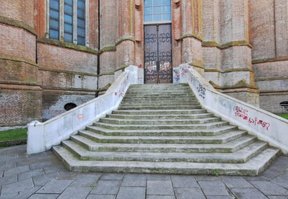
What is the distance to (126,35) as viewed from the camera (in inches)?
503

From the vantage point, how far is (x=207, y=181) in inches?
145

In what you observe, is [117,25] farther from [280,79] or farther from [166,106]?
[280,79]

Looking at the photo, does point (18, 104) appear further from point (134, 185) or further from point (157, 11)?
point (157, 11)

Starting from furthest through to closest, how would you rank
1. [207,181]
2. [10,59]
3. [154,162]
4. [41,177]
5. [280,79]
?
1. [280,79]
2. [10,59]
3. [154,162]
4. [41,177]
5. [207,181]

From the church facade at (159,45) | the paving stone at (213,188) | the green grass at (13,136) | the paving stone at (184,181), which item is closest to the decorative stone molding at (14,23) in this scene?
the church facade at (159,45)

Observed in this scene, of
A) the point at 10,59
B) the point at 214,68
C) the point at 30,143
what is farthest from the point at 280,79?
the point at 10,59

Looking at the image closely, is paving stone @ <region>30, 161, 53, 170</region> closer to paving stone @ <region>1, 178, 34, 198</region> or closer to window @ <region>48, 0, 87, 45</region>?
paving stone @ <region>1, 178, 34, 198</region>

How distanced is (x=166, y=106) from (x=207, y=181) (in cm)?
437

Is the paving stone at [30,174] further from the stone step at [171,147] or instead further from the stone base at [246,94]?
the stone base at [246,94]

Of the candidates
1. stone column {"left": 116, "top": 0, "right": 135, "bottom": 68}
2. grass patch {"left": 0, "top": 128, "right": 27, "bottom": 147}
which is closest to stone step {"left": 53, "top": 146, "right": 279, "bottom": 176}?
grass patch {"left": 0, "top": 128, "right": 27, "bottom": 147}

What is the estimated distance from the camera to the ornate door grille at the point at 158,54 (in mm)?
13570

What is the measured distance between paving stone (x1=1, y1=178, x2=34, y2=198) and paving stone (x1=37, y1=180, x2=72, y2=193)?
292 millimetres

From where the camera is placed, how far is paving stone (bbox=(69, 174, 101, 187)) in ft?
11.7

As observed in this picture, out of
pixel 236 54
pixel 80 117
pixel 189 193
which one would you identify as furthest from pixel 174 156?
pixel 236 54
